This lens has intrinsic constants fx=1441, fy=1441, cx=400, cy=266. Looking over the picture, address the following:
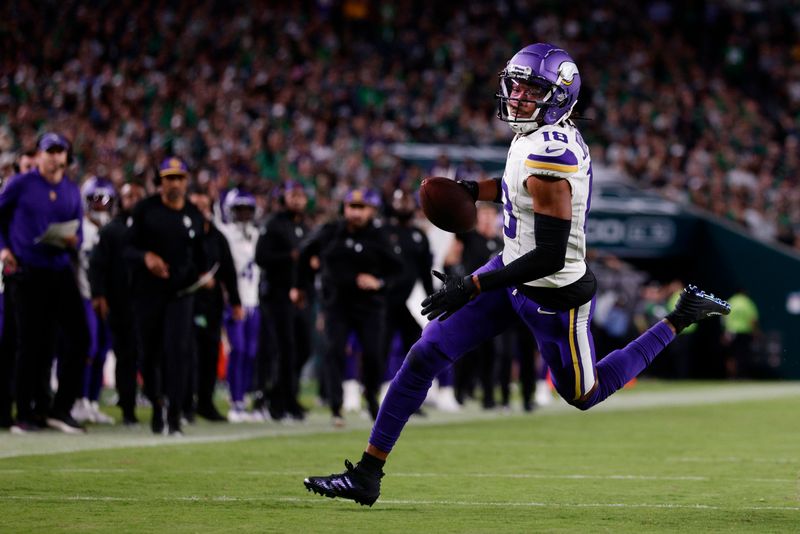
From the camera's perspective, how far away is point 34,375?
10.8 meters

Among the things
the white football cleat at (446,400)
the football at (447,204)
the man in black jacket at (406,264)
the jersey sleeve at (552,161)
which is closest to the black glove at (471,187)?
the football at (447,204)

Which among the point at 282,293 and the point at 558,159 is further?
the point at 282,293

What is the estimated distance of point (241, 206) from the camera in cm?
1347

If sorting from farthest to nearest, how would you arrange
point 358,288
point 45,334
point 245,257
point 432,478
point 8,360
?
point 245,257 → point 358,288 → point 8,360 → point 45,334 → point 432,478

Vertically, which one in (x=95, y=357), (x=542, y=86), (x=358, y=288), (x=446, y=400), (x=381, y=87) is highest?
(x=381, y=87)

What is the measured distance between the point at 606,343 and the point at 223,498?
1822cm

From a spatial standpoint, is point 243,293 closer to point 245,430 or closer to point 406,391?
point 245,430

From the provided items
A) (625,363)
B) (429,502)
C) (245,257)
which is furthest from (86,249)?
(625,363)

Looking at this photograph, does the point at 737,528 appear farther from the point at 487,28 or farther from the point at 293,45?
the point at 487,28

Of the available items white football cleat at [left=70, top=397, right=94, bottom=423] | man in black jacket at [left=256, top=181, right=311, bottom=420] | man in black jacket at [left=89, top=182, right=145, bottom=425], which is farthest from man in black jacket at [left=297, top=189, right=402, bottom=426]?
white football cleat at [left=70, top=397, right=94, bottom=423]

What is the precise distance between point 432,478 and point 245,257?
5978 mm

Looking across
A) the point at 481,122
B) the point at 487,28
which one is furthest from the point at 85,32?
the point at 487,28

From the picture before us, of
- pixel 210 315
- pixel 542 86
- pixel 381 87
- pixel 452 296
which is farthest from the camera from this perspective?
pixel 381 87

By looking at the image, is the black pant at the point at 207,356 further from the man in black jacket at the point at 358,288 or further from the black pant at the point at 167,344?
the black pant at the point at 167,344
